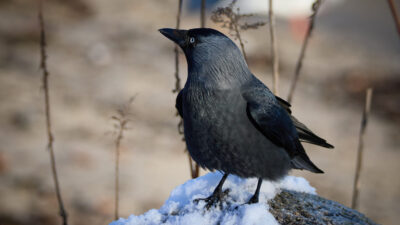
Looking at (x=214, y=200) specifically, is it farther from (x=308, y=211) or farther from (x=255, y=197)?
(x=308, y=211)

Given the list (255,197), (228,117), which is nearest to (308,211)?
(255,197)


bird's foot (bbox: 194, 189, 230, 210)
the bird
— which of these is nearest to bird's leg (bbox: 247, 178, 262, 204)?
the bird

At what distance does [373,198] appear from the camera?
4.86 m

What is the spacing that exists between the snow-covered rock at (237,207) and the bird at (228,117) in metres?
0.08

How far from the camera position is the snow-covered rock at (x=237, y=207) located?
1957 mm

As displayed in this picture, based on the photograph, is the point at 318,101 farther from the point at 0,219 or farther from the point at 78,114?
the point at 0,219

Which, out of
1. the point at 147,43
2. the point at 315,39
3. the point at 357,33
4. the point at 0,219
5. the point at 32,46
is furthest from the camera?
the point at 357,33

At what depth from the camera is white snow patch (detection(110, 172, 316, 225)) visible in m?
1.95

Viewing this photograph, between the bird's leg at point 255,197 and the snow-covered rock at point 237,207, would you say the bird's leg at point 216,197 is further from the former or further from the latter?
the bird's leg at point 255,197

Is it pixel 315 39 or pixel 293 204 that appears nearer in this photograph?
pixel 293 204

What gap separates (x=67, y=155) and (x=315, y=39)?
21.6 ft

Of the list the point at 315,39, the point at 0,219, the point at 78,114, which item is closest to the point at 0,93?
the point at 78,114

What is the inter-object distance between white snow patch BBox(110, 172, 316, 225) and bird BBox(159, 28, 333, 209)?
0.07 meters

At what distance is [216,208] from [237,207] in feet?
0.36
